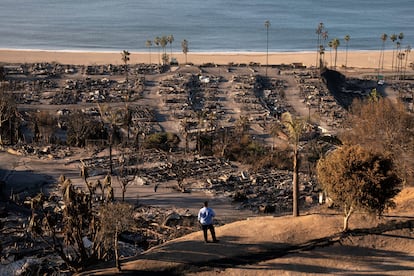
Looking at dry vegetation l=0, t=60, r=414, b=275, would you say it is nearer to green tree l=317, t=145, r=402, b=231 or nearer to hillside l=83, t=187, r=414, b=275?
hillside l=83, t=187, r=414, b=275

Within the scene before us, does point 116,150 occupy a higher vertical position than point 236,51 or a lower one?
lower

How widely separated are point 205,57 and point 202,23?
40796mm

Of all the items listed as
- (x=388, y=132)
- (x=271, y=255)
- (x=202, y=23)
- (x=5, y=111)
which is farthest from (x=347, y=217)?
(x=202, y=23)

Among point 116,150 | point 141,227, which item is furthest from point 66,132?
point 141,227

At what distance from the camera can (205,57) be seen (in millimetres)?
86812

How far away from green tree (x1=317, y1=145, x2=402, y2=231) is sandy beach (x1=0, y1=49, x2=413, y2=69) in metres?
65.1

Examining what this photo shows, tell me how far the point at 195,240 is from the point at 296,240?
3.09 meters

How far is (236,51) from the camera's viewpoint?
308ft

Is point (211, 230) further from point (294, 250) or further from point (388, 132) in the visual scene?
point (388, 132)

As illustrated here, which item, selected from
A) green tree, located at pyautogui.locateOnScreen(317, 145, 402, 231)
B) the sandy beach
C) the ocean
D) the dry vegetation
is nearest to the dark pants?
the dry vegetation

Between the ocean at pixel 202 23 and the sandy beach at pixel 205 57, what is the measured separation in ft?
17.0

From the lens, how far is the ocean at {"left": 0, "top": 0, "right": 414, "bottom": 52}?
100 metres

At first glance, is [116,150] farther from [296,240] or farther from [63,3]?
[63,3]

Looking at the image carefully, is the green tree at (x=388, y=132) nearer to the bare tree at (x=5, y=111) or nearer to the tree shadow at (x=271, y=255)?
the tree shadow at (x=271, y=255)
